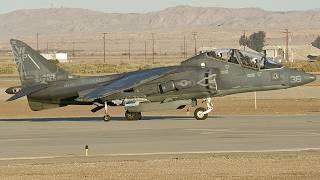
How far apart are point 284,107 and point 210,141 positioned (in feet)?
61.1

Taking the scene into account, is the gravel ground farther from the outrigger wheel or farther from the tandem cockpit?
the outrigger wheel

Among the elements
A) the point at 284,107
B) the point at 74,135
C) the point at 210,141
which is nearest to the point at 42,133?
the point at 74,135

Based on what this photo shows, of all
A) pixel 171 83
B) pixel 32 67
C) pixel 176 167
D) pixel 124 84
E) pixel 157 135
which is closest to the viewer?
pixel 176 167

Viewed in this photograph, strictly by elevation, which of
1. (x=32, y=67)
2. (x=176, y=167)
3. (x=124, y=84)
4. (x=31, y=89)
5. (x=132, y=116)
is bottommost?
(x=132, y=116)

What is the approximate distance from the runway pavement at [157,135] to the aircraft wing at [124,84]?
1065 millimetres

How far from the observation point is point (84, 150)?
74.6 feet

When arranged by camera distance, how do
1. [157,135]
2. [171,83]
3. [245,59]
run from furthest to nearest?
[245,59], [171,83], [157,135]

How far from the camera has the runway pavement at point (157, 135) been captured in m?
23.0

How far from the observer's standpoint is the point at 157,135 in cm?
2711

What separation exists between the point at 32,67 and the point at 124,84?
3.89 meters

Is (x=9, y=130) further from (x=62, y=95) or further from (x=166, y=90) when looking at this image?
(x=166, y=90)

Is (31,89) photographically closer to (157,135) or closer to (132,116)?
(132,116)

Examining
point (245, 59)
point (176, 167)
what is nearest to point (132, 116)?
point (245, 59)

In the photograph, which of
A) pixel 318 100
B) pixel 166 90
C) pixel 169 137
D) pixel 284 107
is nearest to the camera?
pixel 169 137
